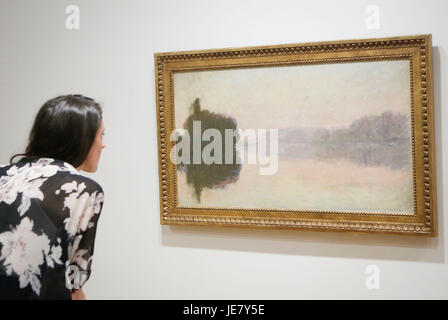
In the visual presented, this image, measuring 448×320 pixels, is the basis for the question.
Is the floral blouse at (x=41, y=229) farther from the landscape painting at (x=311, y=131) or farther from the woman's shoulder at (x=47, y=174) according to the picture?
the landscape painting at (x=311, y=131)

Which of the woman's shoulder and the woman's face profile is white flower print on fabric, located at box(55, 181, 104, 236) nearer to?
the woman's shoulder

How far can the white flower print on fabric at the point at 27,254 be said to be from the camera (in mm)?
1108

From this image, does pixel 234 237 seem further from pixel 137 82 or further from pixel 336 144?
pixel 137 82

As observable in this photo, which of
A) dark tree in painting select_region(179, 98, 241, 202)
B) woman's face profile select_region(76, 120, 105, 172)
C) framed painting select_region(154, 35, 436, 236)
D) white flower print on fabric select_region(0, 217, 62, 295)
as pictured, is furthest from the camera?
dark tree in painting select_region(179, 98, 241, 202)

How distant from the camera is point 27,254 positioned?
111 cm

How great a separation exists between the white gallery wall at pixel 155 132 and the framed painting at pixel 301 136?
0.22ft

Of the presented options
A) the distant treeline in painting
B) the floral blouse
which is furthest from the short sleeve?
the distant treeline in painting

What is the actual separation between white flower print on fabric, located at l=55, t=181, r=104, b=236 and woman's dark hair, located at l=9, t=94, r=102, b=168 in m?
0.11

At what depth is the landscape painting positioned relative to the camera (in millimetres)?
1687

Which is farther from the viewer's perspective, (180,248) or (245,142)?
(180,248)

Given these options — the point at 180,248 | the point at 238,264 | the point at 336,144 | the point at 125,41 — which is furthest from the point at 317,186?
the point at 125,41

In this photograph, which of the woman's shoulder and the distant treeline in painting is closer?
the woman's shoulder

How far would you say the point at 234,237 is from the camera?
1.92 meters
